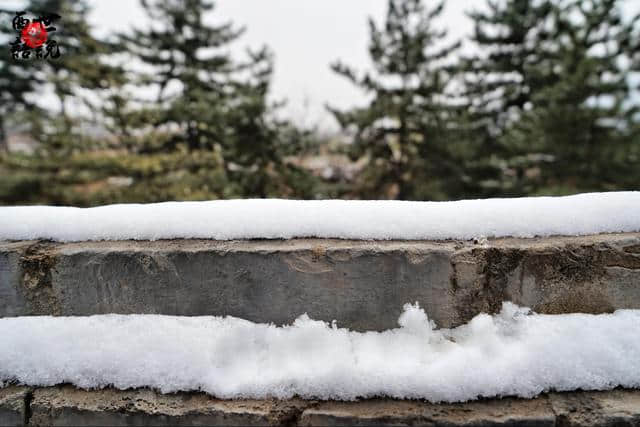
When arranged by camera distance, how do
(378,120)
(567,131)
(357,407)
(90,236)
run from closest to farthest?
(357,407) < (90,236) < (567,131) < (378,120)

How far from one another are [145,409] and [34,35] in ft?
10.5

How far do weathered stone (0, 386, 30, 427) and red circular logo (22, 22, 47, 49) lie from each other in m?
2.71

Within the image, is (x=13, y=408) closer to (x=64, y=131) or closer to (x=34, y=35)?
(x=34, y=35)

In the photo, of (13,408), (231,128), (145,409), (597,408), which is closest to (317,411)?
(145,409)

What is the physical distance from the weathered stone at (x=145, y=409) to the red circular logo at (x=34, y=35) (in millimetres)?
2785

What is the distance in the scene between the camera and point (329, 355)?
2.79 ft

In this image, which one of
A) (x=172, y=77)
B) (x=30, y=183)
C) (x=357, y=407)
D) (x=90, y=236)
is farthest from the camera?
(x=172, y=77)

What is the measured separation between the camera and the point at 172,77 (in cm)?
941

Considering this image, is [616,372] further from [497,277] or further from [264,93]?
[264,93]

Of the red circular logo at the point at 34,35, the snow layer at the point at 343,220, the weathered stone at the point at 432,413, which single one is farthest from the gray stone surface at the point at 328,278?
the red circular logo at the point at 34,35

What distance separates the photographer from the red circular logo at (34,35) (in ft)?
8.44

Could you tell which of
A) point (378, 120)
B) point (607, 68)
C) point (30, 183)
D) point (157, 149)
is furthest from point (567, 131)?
point (30, 183)

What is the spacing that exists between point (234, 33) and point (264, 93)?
11.7 ft

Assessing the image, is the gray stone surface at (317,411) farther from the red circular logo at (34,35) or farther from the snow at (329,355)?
the red circular logo at (34,35)
